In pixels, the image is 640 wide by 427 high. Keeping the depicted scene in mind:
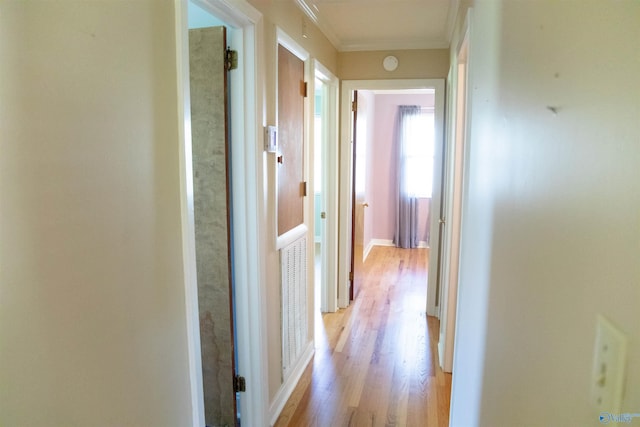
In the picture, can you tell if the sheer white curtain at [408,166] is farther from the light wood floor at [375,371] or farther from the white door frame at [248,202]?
the white door frame at [248,202]

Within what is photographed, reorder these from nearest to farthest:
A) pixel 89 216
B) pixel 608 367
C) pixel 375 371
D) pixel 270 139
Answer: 1. pixel 608 367
2. pixel 89 216
3. pixel 270 139
4. pixel 375 371

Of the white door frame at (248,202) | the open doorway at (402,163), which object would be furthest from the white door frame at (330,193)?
the open doorway at (402,163)

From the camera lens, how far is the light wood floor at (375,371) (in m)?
2.44

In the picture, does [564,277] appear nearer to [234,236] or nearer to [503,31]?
[503,31]

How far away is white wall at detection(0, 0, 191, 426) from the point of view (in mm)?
798

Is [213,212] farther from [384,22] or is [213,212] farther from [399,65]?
[399,65]

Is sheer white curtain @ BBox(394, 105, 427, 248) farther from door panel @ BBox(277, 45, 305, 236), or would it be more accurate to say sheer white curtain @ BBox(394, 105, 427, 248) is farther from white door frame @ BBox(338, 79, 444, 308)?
door panel @ BBox(277, 45, 305, 236)

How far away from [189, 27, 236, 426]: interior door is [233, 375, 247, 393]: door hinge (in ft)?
0.07

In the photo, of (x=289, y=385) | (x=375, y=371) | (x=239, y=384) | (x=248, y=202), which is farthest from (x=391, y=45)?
(x=239, y=384)

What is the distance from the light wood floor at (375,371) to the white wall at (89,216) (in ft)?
4.56

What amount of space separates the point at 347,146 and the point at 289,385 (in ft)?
7.51

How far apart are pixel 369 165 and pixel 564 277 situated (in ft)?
19.2

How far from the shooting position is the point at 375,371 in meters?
2.95

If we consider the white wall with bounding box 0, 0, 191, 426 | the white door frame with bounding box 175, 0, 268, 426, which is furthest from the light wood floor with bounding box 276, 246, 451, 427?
the white wall with bounding box 0, 0, 191, 426
